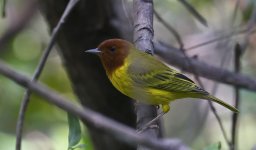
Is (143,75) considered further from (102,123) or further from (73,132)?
(102,123)

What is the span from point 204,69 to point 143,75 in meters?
0.56

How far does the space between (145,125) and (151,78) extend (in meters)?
1.18

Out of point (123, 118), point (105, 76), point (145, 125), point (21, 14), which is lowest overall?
point (145, 125)

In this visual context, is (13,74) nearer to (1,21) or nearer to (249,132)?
(1,21)

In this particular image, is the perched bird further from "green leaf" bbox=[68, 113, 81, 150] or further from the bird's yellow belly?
"green leaf" bbox=[68, 113, 81, 150]

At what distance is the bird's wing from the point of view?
3.72 m

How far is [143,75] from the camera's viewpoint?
3.77m

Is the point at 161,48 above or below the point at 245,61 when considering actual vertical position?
below

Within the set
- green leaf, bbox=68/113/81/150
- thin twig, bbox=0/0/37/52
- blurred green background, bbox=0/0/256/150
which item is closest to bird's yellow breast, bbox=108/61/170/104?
blurred green background, bbox=0/0/256/150

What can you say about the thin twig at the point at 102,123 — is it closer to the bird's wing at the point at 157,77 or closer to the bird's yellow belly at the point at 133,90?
the bird's yellow belly at the point at 133,90

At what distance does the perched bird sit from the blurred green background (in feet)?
2.37

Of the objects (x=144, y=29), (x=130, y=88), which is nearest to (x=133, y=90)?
(x=130, y=88)

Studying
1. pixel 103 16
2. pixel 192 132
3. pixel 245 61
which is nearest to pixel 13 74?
pixel 103 16

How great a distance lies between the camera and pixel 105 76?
13.1ft
